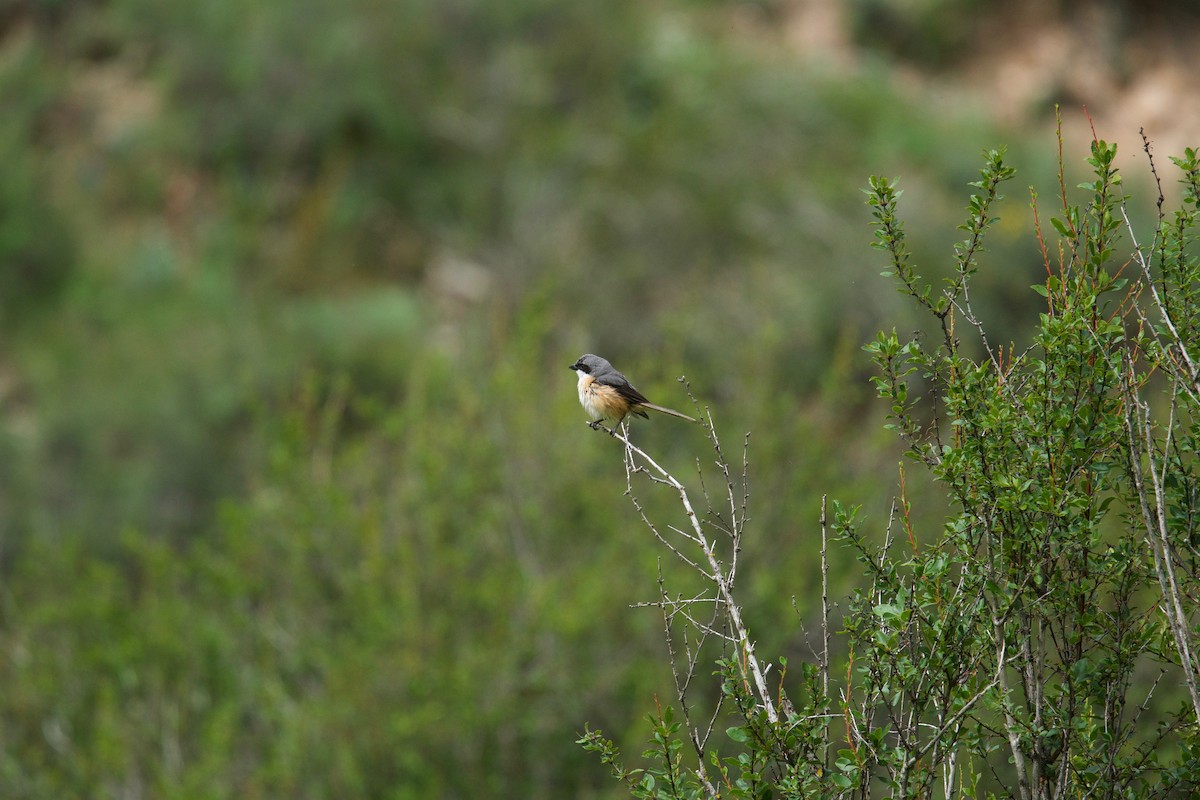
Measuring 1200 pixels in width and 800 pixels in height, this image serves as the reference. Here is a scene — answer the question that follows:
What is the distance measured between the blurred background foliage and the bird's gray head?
496 cm

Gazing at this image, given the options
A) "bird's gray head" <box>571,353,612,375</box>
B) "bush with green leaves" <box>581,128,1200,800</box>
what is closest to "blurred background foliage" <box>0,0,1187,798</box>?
"bird's gray head" <box>571,353,612,375</box>

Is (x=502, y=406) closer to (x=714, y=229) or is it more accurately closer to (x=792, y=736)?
(x=714, y=229)

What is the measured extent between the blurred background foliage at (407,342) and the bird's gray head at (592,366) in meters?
4.96

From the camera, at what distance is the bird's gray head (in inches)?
260

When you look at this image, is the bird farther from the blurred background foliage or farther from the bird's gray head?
the blurred background foliage

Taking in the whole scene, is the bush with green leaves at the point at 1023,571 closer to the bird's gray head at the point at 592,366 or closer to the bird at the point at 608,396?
the bird at the point at 608,396

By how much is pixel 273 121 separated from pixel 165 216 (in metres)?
2.70

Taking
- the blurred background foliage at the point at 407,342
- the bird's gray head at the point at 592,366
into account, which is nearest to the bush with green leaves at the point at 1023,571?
the bird's gray head at the point at 592,366

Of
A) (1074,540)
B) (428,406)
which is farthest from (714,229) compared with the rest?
(1074,540)

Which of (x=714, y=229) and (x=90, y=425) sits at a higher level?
(x=714, y=229)

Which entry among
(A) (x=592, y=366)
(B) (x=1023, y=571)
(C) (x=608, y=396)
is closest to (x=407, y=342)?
(A) (x=592, y=366)

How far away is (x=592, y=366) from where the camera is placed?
6.66 metres

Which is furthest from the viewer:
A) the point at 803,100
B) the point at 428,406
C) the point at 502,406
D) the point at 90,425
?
the point at 803,100

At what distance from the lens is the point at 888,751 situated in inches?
160
